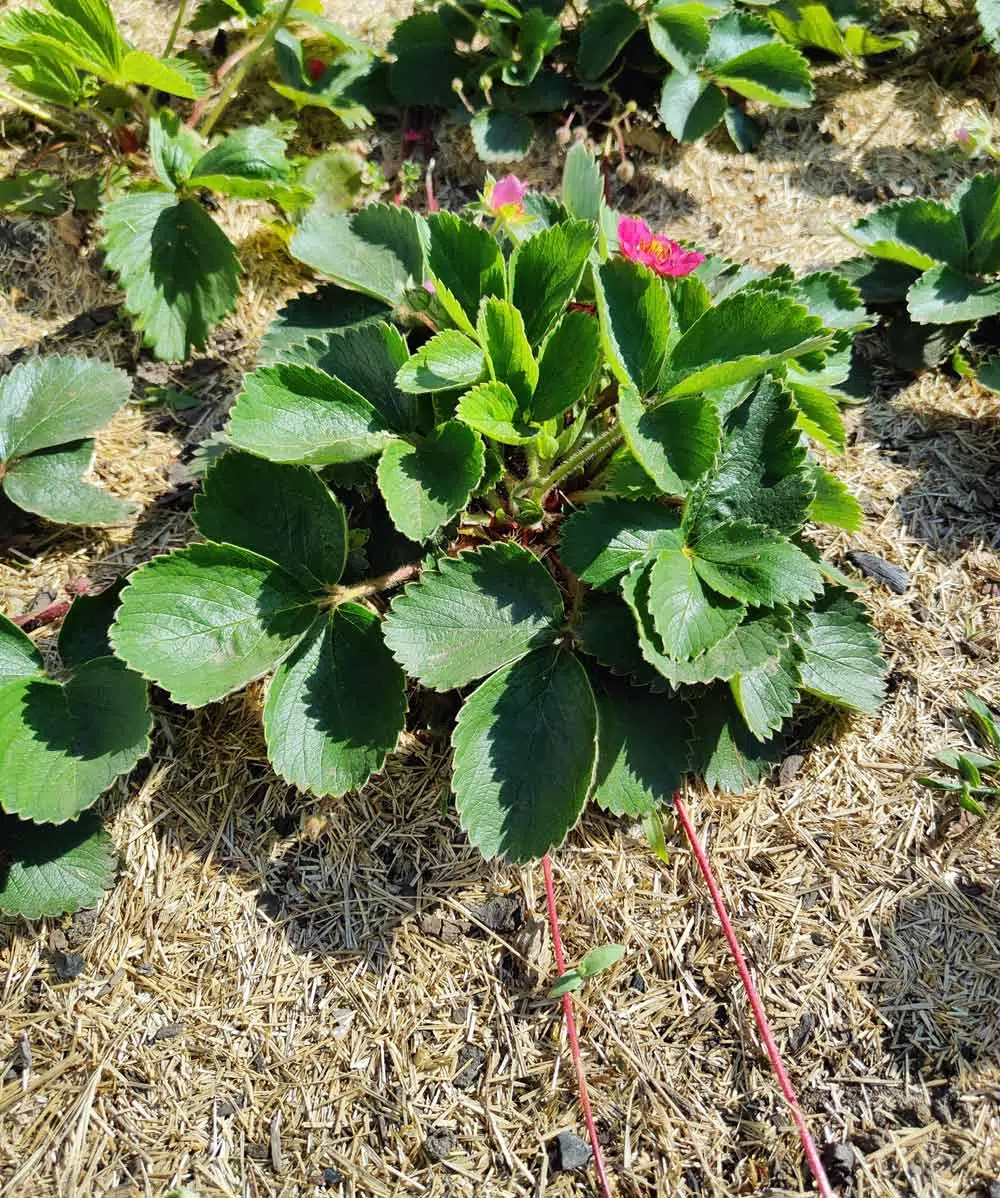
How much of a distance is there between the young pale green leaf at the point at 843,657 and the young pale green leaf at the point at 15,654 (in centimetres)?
143

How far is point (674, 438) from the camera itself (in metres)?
1.46

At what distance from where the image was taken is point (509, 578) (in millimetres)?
1584

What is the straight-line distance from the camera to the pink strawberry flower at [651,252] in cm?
160

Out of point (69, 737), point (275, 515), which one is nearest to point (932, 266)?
point (275, 515)

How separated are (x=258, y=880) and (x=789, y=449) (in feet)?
3.96

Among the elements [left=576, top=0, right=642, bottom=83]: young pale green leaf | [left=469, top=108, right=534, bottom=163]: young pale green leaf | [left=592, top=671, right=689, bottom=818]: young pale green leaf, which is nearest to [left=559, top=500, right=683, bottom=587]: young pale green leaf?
[left=592, top=671, right=689, bottom=818]: young pale green leaf

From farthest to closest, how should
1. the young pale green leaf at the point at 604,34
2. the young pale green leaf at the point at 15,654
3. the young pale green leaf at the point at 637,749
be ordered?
1. the young pale green leaf at the point at 604,34
2. the young pale green leaf at the point at 15,654
3. the young pale green leaf at the point at 637,749

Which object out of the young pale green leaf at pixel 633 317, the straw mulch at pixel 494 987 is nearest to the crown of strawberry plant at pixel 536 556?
the young pale green leaf at pixel 633 317

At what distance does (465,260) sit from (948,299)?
1.17 metres

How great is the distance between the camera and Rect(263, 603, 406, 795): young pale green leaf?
152 centimetres

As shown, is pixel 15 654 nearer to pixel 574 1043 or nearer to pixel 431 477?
pixel 431 477

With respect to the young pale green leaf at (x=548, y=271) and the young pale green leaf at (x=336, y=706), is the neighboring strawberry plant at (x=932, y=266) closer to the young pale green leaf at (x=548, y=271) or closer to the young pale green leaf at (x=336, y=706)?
the young pale green leaf at (x=548, y=271)

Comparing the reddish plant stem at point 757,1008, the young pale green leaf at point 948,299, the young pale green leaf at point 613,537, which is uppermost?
the young pale green leaf at point 613,537

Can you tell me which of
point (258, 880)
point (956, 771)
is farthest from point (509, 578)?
point (956, 771)
